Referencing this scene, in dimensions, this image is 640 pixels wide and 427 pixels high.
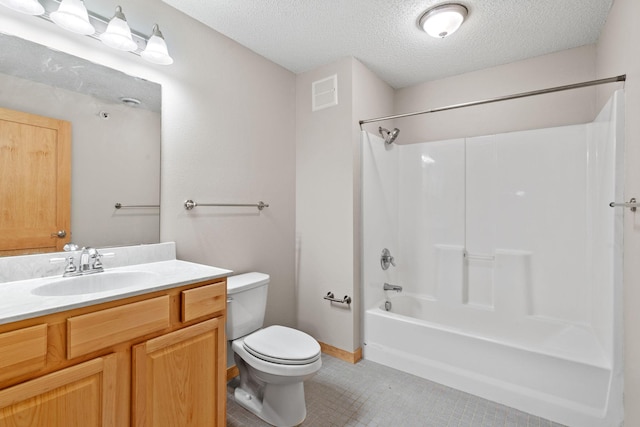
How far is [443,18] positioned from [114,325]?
7.53 feet

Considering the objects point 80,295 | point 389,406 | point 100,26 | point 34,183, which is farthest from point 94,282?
point 389,406

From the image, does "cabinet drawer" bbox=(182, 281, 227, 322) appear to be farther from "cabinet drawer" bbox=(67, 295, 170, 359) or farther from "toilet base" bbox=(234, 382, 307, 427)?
"toilet base" bbox=(234, 382, 307, 427)

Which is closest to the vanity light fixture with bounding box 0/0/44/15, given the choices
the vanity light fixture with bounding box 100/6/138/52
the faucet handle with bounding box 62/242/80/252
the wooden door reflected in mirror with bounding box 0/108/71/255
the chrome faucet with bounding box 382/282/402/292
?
the vanity light fixture with bounding box 100/6/138/52

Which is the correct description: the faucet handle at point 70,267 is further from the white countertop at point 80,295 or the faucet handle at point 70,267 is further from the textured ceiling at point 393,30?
the textured ceiling at point 393,30

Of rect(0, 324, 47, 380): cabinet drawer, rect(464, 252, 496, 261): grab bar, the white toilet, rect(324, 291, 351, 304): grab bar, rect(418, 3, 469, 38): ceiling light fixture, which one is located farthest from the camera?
rect(464, 252, 496, 261): grab bar

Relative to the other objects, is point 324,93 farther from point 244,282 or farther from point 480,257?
point 480,257

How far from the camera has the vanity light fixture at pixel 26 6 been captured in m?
1.23

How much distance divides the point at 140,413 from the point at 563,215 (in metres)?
2.86

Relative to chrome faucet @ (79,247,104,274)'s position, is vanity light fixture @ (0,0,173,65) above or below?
above

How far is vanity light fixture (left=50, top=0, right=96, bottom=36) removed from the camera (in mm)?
1323

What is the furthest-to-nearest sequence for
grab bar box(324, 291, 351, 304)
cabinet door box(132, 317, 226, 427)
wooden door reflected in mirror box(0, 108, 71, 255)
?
grab bar box(324, 291, 351, 304) → wooden door reflected in mirror box(0, 108, 71, 255) → cabinet door box(132, 317, 226, 427)

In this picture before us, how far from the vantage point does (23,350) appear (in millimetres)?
882

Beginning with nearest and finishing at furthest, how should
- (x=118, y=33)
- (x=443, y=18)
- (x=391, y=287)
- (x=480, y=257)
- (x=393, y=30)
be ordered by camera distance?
(x=118, y=33), (x=443, y=18), (x=393, y=30), (x=480, y=257), (x=391, y=287)

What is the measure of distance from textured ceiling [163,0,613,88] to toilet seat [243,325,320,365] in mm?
1992
